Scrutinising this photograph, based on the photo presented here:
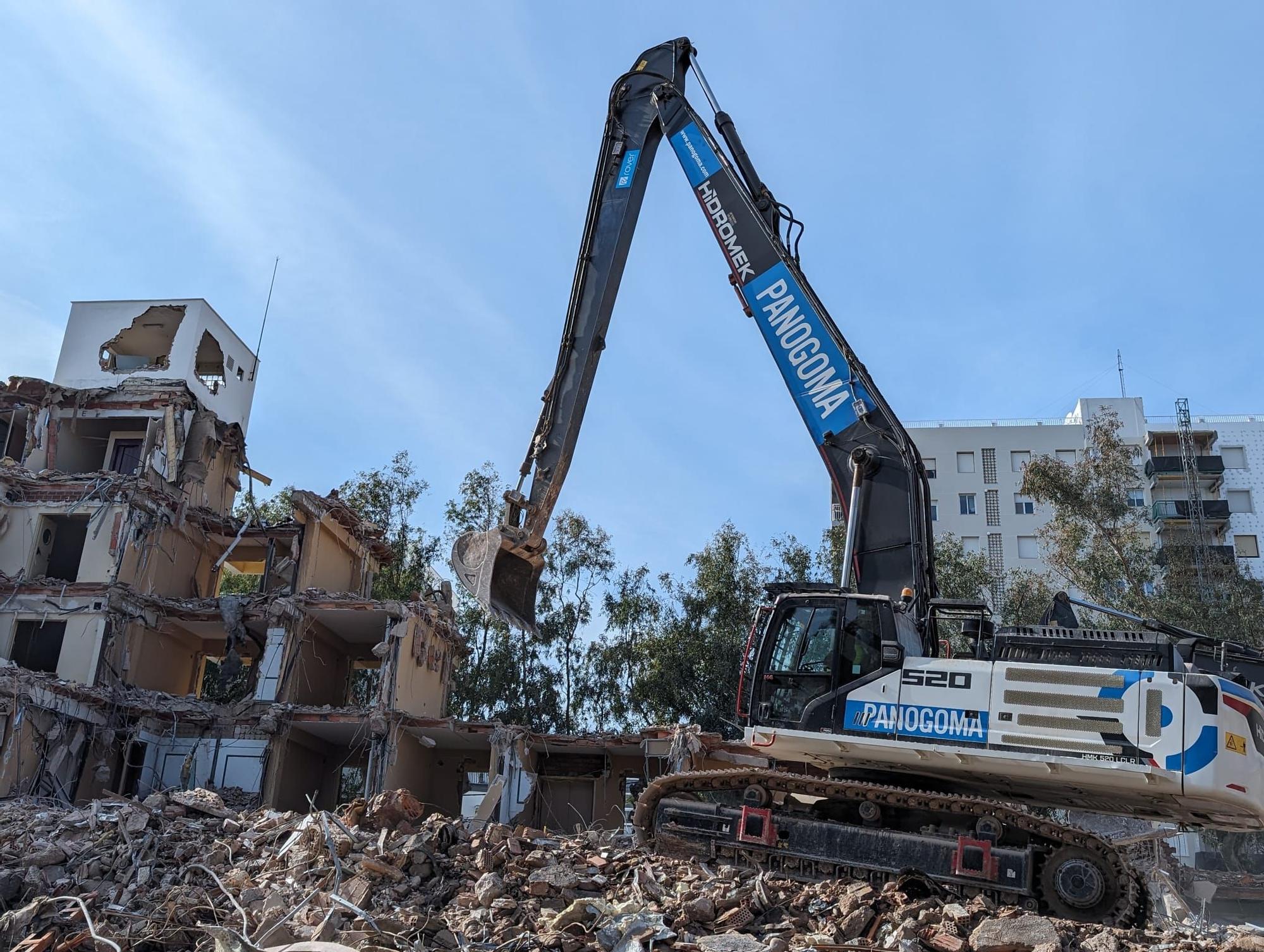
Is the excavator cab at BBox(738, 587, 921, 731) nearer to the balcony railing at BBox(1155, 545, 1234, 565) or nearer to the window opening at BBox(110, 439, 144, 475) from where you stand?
the window opening at BBox(110, 439, 144, 475)

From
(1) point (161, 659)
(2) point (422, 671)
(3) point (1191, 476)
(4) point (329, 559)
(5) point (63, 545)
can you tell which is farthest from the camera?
(3) point (1191, 476)

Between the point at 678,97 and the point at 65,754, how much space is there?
67.0ft

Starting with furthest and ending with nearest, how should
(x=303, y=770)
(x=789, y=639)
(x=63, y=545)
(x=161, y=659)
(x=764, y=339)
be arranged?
(x=161, y=659) → (x=63, y=545) → (x=303, y=770) → (x=764, y=339) → (x=789, y=639)

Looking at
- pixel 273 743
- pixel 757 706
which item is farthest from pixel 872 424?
pixel 273 743

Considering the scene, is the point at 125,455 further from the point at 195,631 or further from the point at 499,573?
the point at 499,573

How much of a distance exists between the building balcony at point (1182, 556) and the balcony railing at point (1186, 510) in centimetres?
993

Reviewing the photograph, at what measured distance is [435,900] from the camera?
10.5 m

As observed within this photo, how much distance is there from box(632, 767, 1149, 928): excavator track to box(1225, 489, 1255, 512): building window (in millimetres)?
55583

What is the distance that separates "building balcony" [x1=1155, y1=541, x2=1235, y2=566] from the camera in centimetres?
4244

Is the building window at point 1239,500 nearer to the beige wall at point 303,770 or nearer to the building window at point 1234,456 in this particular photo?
the building window at point 1234,456

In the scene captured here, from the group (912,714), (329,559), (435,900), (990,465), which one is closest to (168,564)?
(329,559)

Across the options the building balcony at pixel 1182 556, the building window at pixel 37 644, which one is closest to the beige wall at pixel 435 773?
the building window at pixel 37 644

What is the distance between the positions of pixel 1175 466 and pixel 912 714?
53.7m

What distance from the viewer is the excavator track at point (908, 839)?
34.0 ft
